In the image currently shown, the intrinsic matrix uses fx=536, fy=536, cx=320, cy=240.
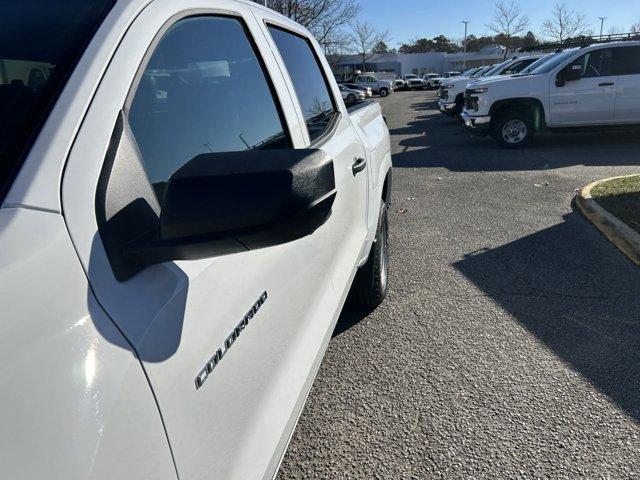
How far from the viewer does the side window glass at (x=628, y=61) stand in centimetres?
1073

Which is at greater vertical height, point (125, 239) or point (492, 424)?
point (125, 239)

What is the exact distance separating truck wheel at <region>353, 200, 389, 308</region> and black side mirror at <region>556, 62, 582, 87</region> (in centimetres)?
869

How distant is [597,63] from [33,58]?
1180cm

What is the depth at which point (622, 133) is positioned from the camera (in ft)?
43.4

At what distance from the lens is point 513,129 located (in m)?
11.4

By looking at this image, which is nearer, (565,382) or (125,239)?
(125,239)

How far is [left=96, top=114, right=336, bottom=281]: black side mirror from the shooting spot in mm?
1002

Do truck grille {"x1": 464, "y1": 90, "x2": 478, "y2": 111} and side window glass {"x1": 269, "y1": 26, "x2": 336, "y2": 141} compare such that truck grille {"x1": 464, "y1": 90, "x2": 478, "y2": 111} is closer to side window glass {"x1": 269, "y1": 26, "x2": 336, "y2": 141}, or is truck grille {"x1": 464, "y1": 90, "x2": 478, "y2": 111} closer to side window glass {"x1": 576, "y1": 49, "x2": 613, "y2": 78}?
side window glass {"x1": 576, "y1": 49, "x2": 613, "y2": 78}

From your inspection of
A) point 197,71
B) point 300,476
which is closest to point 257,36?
point 197,71

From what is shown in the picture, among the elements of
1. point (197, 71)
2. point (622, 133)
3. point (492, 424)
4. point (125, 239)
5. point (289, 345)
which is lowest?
point (622, 133)

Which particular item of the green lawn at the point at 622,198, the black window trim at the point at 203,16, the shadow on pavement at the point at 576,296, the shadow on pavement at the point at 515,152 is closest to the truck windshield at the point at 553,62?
the shadow on pavement at the point at 515,152

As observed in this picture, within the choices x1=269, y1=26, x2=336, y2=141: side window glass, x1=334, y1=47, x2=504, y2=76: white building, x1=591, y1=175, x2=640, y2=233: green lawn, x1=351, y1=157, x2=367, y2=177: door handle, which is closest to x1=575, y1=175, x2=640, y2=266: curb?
x1=591, y1=175, x2=640, y2=233: green lawn

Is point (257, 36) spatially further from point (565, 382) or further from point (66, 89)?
point (565, 382)

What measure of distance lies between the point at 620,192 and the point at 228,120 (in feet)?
20.6
